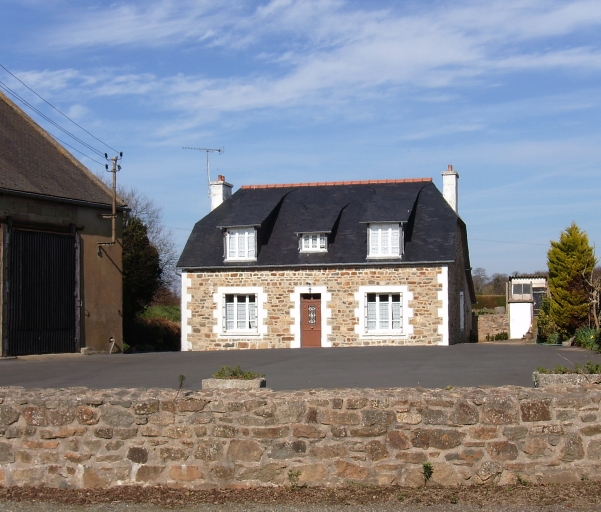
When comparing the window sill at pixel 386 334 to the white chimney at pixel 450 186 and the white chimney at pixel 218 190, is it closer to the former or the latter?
the white chimney at pixel 450 186

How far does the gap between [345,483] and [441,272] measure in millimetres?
20487

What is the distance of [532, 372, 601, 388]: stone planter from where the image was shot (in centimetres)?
753

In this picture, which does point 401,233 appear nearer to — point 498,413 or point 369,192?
point 369,192

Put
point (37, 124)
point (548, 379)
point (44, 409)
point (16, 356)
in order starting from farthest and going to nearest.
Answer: point (37, 124), point (16, 356), point (548, 379), point (44, 409)

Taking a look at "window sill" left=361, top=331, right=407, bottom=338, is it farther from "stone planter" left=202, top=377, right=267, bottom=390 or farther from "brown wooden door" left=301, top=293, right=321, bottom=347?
"stone planter" left=202, top=377, right=267, bottom=390

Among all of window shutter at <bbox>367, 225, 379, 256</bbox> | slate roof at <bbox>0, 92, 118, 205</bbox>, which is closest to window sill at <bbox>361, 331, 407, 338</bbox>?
window shutter at <bbox>367, 225, 379, 256</bbox>

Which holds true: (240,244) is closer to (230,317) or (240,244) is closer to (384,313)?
(230,317)

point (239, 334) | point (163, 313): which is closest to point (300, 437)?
point (239, 334)

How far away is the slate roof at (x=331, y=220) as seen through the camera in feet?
91.9

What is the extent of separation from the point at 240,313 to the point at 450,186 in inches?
369

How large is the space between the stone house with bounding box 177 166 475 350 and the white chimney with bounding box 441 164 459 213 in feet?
0.13

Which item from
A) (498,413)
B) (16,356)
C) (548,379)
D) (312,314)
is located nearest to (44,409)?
(498,413)

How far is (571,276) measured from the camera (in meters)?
25.5

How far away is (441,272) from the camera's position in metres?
27.0
